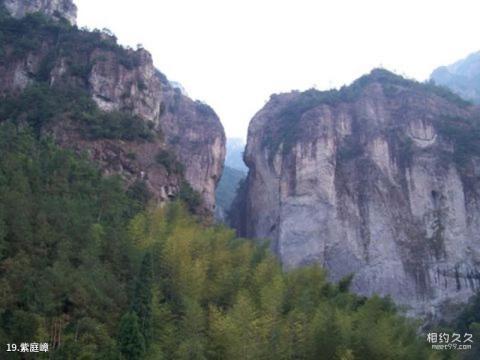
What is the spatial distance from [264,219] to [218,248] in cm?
1511

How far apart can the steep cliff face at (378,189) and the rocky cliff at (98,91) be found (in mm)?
7020

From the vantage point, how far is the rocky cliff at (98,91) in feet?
90.1

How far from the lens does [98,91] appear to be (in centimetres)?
3000

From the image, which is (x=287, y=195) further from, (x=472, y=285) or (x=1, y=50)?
(x=1, y=50)

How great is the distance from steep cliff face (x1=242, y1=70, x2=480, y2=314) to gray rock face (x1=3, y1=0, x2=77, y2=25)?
12584 mm

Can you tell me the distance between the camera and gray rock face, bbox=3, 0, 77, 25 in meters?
35.5

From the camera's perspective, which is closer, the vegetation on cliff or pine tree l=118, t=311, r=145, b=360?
pine tree l=118, t=311, r=145, b=360

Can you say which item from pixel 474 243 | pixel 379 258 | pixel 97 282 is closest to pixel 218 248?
pixel 97 282

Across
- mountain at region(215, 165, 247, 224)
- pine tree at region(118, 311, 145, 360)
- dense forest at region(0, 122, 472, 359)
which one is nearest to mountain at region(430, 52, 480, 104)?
mountain at region(215, 165, 247, 224)

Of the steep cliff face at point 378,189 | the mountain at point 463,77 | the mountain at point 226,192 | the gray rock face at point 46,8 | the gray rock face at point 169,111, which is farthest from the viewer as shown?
the mountain at point 463,77

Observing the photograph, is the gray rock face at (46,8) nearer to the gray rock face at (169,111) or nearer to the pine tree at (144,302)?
the gray rock face at (169,111)

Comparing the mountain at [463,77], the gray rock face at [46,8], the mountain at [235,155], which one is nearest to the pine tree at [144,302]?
the gray rock face at [46,8]

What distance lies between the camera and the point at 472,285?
31.9 meters

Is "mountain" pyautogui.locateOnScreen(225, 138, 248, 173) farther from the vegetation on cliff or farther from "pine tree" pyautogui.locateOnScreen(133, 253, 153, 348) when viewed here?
"pine tree" pyautogui.locateOnScreen(133, 253, 153, 348)
